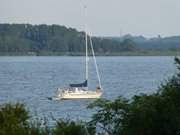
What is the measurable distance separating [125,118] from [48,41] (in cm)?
16434

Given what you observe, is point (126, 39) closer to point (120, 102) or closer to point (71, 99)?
point (71, 99)

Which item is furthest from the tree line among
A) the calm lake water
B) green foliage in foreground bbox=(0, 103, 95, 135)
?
green foliage in foreground bbox=(0, 103, 95, 135)

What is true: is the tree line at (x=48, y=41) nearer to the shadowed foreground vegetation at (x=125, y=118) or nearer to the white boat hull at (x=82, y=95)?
the white boat hull at (x=82, y=95)

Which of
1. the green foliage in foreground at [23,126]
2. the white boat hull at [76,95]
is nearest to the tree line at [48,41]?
the white boat hull at [76,95]

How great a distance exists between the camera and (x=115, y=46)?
18738 cm

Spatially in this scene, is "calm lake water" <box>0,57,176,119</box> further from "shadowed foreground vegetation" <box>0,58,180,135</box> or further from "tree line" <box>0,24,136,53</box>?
"tree line" <box>0,24,136,53</box>

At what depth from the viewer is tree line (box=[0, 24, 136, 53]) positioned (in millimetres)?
169500

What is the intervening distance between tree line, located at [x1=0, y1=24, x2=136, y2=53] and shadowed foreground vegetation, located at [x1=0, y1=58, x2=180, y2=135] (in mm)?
148017

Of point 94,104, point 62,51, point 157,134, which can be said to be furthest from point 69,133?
point 62,51

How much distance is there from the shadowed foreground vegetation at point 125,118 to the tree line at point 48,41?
5827 inches

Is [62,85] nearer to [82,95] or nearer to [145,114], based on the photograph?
[82,95]

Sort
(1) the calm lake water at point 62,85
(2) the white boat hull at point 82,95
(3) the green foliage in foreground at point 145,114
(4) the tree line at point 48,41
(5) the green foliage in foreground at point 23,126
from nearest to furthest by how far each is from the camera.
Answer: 1. (3) the green foliage in foreground at point 145,114
2. (5) the green foliage in foreground at point 23,126
3. (1) the calm lake water at point 62,85
4. (2) the white boat hull at point 82,95
5. (4) the tree line at point 48,41

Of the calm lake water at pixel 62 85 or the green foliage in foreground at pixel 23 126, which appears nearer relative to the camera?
the green foliage in foreground at pixel 23 126

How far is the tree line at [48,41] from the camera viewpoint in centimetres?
16950
